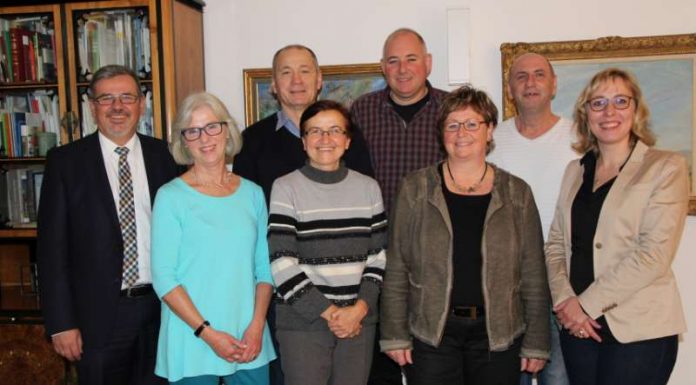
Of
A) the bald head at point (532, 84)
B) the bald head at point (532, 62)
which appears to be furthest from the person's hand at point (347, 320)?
the bald head at point (532, 62)

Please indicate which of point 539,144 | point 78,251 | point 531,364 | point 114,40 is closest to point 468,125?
point 539,144

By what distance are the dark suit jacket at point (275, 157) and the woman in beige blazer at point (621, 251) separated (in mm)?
846

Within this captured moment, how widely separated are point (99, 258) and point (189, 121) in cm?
61

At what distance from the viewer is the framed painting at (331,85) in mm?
3307

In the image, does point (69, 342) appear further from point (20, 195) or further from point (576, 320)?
point (576, 320)

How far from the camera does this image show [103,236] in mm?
2135

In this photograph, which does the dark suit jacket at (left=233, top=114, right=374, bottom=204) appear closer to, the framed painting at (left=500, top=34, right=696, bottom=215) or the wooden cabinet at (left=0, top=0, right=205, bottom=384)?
the wooden cabinet at (left=0, top=0, right=205, bottom=384)

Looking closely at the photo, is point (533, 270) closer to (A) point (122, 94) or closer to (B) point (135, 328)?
(B) point (135, 328)

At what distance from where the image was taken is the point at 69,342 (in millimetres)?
2125

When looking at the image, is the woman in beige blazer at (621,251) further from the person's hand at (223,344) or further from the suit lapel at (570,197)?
the person's hand at (223,344)

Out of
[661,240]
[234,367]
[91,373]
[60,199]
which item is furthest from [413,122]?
[91,373]

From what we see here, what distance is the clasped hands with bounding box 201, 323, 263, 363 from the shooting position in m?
1.91

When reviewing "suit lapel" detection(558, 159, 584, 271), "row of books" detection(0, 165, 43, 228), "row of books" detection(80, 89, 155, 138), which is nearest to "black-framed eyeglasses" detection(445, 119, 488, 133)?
"suit lapel" detection(558, 159, 584, 271)

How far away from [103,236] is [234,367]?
687 mm
